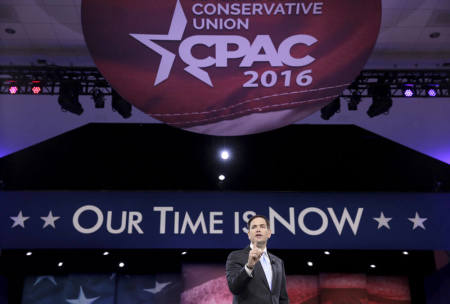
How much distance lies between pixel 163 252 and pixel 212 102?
4623 mm

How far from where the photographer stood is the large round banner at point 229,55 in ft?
8.58

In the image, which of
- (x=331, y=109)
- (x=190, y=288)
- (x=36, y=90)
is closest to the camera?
(x=190, y=288)

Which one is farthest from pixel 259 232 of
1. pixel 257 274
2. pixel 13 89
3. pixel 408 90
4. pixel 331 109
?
pixel 13 89

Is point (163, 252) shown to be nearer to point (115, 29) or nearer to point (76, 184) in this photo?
point (76, 184)

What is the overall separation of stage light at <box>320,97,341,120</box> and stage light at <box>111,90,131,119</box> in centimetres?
317

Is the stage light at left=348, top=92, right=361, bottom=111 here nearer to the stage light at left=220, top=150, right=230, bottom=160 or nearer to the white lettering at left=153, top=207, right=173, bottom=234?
the stage light at left=220, top=150, right=230, bottom=160

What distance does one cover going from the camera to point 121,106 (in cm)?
791

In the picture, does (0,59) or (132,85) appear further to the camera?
(0,59)

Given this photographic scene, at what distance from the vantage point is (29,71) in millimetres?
8195

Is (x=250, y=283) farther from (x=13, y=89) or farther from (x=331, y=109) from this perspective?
(x=13, y=89)

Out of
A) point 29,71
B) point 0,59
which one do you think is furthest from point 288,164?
point 0,59

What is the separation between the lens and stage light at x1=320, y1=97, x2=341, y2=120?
786 centimetres

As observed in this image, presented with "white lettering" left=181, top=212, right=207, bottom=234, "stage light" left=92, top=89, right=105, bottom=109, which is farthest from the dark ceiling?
"stage light" left=92, top=89, right=105, bottom=109

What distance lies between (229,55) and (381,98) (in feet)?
18.9
